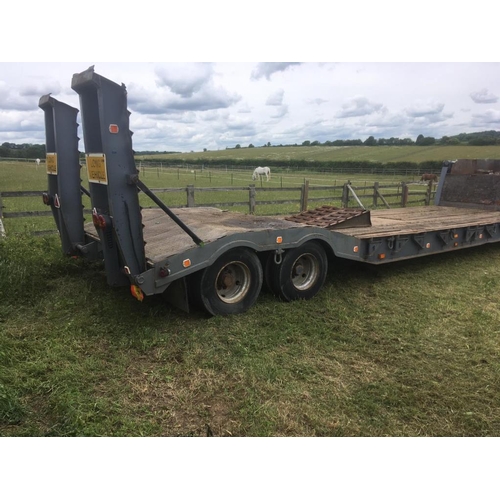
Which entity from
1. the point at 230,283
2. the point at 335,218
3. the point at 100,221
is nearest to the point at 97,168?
the point at 100,221

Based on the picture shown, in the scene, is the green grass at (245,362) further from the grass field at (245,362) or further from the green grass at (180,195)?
the green grass at (180,195)

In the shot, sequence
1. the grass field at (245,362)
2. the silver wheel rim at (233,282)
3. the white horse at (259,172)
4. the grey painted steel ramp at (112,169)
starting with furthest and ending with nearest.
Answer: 1. the white horse at (259,172)
2. the silver wheel rim at (233,282)
3. the grey painted steel ramp at (112,169)
4. the grass field at (245,362)

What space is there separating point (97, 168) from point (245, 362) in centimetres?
226

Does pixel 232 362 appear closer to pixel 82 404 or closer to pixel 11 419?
pixel 82 404

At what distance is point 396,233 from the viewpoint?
6074 mm

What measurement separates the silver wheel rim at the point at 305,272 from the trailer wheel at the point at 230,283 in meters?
0.65

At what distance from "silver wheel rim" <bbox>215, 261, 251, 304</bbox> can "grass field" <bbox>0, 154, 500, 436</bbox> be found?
10.2 inches

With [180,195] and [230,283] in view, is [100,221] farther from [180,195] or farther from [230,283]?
[180,195]

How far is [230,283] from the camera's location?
4.77m

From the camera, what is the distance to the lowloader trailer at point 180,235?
12.6 feet

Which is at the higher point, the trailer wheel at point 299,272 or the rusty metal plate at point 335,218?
the rusty metal plate at point 335,218

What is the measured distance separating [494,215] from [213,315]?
714 centimetres

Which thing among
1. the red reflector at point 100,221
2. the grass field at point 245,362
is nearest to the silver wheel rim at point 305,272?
the grass field at point 245,362

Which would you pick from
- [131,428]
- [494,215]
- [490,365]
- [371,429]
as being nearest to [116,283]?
[131,428]
